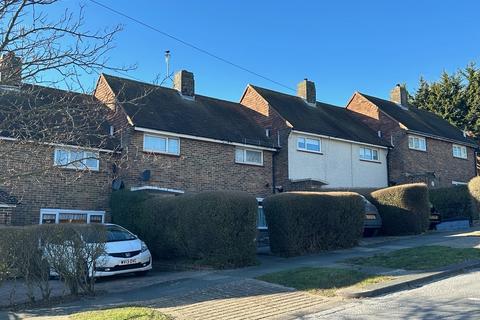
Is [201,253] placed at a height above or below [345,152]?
below

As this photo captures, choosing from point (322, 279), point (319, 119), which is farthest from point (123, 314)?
point (319, 119)

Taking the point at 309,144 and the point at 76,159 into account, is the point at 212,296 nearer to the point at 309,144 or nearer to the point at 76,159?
the point at 76,159

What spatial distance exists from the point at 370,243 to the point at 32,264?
11.2 metres

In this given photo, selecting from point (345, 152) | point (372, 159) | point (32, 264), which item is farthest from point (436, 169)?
point (32, 264)

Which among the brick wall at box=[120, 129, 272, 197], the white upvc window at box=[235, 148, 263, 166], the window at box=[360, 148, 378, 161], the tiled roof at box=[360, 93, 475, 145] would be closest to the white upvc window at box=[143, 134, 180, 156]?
the brick wall at box=[120, 129, 272, 197]

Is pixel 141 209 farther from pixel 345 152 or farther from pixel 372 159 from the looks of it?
pixel 372 159

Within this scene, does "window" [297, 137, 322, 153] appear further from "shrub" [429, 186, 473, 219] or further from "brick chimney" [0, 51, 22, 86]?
"brick chimney" [0, 51, 22, 86]

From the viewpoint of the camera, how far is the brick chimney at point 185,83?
24594mm

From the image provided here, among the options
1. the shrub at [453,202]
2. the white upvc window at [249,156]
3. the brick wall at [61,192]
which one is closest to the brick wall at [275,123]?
the white upvc window at [249,156]

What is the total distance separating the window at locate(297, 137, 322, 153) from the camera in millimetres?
24359

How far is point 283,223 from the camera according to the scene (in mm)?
15000

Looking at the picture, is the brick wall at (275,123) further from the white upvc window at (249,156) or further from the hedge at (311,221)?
the hedge at (311,221)

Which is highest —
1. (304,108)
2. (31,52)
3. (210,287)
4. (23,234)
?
(304,108)

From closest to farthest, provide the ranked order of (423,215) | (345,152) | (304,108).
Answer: (423,215)
(345,152)
(304,108)
